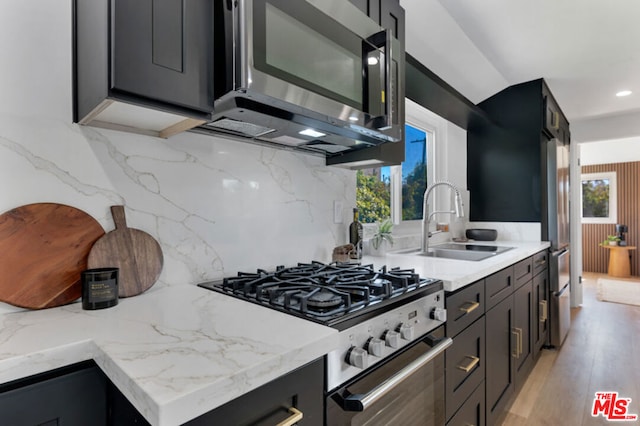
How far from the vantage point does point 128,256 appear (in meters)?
1.07

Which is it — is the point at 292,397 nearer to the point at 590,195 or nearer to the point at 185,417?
the point at 185,417

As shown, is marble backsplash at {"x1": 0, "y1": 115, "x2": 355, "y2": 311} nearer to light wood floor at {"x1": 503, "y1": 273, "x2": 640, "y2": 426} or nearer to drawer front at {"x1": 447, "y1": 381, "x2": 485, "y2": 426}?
drawer front at {"x1": 447, "y1": 381, "x2": 485, "y2": 426}

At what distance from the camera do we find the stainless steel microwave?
0.91m

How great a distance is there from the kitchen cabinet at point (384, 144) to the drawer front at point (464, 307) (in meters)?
0.68

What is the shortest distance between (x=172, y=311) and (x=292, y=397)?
16.3 inches

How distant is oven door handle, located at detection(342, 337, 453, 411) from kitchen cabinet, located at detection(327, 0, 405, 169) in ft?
2.74

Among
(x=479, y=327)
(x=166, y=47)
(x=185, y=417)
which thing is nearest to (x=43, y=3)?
(x=166, y=47)

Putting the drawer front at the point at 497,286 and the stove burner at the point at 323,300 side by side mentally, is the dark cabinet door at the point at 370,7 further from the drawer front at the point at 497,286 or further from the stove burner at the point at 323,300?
the drawer front at the point at 497,286

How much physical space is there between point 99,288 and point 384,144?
1.22 meters

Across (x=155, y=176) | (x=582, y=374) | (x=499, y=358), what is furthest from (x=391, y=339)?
(x=582, y=374)

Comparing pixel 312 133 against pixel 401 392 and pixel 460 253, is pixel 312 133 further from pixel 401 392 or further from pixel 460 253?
pixel 460 253

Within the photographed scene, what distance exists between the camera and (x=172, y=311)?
92cm

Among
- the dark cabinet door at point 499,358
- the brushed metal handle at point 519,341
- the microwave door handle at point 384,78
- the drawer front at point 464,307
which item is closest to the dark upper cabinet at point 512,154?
the brushed metal handle at point 519,341

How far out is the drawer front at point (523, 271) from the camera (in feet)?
7.04
